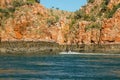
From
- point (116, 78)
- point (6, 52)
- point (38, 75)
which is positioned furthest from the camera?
point (6, 52)

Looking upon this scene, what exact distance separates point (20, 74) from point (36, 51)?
367 ft

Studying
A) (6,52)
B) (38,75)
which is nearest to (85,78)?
(38,75)

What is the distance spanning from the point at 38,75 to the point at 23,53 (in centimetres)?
10827

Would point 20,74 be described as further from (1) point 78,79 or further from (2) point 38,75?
(1) point 78,79

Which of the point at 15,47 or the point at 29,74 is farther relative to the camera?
the point at 15,47

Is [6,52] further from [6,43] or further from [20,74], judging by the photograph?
[20,74]

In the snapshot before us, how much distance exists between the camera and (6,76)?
82562 mm

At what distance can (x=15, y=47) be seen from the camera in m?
196

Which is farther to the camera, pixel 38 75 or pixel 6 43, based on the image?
pixel 6 43

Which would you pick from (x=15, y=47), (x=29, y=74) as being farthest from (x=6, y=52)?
(x=29, y=74)

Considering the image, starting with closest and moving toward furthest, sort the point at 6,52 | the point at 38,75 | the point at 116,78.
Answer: the point at 116,78 < the point at 38,75 < the point at 6,52

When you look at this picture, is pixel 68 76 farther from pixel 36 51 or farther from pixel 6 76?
pixel 36 51

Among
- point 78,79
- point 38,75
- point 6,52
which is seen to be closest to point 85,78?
point 78,79

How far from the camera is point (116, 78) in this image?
80.8 m
